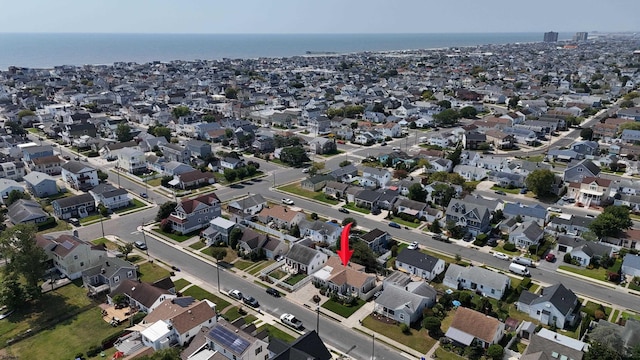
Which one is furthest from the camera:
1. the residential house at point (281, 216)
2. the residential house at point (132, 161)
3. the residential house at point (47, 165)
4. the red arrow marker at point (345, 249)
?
the residential house at point (132, 161)

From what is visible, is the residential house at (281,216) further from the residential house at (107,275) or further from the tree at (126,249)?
the residential house at (107,275)

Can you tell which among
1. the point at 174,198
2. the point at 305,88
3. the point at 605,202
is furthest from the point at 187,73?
the point at 605,202

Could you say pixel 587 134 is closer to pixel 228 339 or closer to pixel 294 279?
pixel 294 279

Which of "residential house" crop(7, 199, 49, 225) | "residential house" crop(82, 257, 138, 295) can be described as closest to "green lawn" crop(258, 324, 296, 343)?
"residential house" crop(82, 257, 138, 295)

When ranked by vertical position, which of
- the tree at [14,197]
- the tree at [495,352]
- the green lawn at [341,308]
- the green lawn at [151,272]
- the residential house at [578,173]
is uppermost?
the residential house at [578,173]

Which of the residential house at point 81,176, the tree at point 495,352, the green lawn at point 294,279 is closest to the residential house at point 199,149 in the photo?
the residential house at point 81,176

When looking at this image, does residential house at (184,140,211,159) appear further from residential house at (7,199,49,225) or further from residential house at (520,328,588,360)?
residential house at (520,328,588,360)
